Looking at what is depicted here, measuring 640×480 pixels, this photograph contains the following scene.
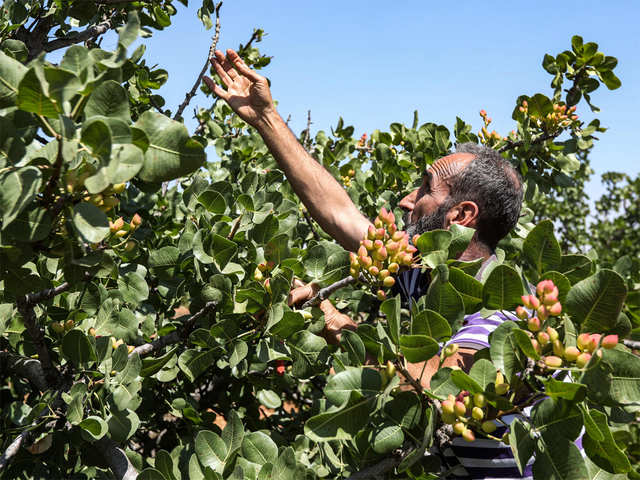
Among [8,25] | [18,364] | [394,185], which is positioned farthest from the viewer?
[394,185]

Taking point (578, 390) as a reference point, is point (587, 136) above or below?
above

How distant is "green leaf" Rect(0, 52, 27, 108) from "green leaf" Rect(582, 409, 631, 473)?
119cm

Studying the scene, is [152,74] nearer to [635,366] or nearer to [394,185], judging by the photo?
[394,185]

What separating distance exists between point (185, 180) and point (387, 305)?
2.30 metres

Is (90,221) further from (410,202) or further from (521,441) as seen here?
(410,202)

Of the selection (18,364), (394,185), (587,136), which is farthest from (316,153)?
(18,364)

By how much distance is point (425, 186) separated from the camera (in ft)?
8.73

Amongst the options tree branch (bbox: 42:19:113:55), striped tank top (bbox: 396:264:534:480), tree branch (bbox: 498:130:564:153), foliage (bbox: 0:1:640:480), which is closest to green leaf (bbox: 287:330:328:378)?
foliage (bbox: 0:1:640:480)

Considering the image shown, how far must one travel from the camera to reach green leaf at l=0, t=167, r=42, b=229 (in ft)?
3.06

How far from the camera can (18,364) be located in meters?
1.62

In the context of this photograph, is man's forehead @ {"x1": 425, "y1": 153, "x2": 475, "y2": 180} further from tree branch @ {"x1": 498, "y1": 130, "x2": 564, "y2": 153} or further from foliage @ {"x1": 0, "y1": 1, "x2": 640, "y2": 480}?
foliage @ {"x1": 0, "y1": 1, "x2": 640, "y2": 480}

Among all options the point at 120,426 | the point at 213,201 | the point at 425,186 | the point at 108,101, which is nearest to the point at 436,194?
the point at 425,186

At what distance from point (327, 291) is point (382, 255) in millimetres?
228

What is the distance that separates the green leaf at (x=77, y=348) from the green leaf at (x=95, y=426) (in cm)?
18
